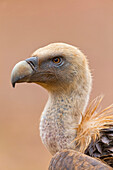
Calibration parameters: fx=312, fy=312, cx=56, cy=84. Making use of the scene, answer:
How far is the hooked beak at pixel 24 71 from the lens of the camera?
4.06ft

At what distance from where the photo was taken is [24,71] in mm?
1252

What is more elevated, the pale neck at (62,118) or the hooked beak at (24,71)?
the hooked beak at (24,71)

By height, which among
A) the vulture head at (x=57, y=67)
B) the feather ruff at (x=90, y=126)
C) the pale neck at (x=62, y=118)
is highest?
the vulture head at (x=57, y=67)

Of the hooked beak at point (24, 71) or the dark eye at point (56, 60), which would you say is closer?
the hooked beak at point (24, 71)

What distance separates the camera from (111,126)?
1.34 meters

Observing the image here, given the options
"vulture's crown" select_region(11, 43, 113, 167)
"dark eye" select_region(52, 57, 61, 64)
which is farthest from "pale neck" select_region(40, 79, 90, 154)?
"dark eye" select_region(52, 57, 61, 64)

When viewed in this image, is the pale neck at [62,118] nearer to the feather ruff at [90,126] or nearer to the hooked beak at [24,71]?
the feather ruff at [90,126]

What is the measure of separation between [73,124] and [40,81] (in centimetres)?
23

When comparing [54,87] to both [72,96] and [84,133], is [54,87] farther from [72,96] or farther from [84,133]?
[84,133]

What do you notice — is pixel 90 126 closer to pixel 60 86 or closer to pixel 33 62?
pixel 60 86

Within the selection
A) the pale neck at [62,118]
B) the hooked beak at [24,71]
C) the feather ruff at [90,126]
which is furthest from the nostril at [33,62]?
the feather ruff at [90,126]

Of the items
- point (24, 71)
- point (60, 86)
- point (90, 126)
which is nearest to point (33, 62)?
point (24, 71)

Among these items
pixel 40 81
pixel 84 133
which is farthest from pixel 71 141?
pixel 40 81

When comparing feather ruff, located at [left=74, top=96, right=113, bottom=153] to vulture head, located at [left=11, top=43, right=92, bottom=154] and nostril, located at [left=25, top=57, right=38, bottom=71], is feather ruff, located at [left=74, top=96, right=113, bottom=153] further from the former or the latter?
nostril, located at [left=25, top=57, right=38, bottom=71]
